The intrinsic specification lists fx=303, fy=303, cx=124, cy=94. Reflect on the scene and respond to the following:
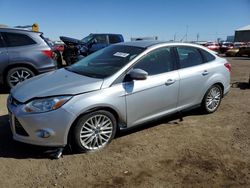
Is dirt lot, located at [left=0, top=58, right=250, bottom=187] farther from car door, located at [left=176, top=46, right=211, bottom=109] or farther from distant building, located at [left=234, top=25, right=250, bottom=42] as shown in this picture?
distant building, located at [left=234, top=25, right=250, bottom=42]

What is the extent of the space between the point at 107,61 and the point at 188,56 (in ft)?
5.21

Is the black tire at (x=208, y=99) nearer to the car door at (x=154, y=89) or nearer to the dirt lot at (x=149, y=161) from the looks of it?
the dirt lot at (x=149, y=161)

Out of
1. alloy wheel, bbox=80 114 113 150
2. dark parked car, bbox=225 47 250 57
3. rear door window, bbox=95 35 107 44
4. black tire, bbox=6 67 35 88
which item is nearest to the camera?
alloy wheel, bbox=80 114 113 150

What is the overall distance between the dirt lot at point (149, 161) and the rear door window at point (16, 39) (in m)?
3.46

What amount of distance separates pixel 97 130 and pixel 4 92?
16.5 ft

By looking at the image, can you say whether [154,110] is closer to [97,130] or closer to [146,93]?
[146,93]

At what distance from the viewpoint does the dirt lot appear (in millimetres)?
3637

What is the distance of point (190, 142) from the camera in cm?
A: 479

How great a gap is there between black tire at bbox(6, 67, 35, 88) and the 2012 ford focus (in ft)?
10.8

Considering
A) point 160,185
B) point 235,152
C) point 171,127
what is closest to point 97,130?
point 160,185

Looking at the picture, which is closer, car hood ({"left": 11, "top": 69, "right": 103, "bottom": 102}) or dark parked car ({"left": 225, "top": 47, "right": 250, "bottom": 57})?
car hood ({"left": 11, "top": 69, "right": 103, "bottom": 102})

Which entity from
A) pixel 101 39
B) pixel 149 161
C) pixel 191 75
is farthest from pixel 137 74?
pixel 101 39

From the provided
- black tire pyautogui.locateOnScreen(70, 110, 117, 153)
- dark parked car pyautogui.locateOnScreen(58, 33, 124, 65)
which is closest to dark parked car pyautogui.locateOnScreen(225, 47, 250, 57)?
dark parked car pyautogui.locateOnScreen(58, 33, 124, 65)

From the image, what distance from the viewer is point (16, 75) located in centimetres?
815
